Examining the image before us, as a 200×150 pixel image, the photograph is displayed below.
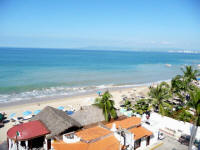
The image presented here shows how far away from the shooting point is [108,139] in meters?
13.9

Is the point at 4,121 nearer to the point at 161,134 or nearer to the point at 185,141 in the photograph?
the point at 161,134

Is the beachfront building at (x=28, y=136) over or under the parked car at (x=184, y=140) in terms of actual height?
over

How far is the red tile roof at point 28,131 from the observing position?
13552mm

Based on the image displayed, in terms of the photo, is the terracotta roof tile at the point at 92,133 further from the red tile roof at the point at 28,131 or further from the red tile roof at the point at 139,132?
the red tile roof at the point at 28,131

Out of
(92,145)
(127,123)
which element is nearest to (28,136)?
(92,145)

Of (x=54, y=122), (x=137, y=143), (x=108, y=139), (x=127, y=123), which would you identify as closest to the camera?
(x=108, y=139)

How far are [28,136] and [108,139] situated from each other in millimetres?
6182

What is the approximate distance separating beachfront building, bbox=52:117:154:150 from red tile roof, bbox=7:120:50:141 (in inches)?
58.2

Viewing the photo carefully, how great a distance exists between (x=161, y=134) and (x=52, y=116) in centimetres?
1129

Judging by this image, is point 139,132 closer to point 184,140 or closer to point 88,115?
point 184,140

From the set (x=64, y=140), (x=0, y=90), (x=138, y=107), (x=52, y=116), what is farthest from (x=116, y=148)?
(x=0, y=90)

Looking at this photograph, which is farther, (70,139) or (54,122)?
(54,122)

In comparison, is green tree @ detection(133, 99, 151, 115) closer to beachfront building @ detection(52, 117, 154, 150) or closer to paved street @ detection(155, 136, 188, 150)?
paved street @ detection(155, 136, 188, 150)

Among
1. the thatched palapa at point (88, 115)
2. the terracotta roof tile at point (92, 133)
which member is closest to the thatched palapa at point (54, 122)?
the thatched palapa at point (88, 115)
